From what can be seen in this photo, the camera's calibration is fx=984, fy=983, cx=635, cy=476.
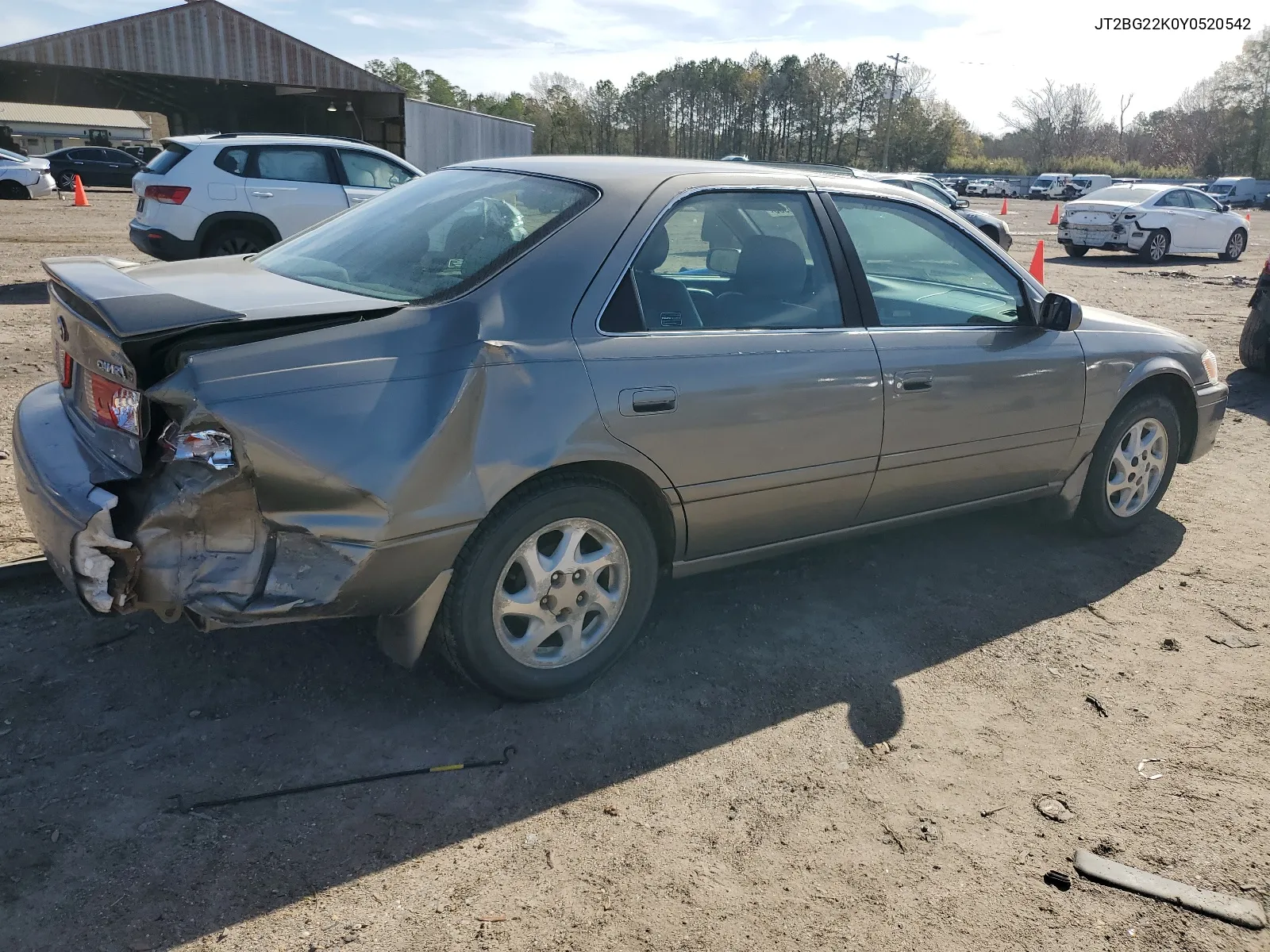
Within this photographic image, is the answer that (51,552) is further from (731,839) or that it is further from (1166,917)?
(1166,917)

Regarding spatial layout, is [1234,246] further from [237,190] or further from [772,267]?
[772,267]

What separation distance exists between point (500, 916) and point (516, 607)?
967mm

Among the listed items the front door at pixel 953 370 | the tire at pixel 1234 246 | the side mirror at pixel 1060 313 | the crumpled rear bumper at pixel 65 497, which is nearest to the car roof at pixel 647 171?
the front door at pixel 953 370

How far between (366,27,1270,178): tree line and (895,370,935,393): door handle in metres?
70.6

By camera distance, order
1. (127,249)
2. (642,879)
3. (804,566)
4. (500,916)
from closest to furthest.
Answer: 1. (500,916)
2. (642,879)
3. (804,566)
4. (127,249)

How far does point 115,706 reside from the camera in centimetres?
304

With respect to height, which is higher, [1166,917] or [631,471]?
[631,471]

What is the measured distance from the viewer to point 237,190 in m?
10.3

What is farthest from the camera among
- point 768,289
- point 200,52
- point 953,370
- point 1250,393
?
point 200,52

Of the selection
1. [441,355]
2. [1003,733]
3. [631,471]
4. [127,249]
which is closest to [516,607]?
[631,471]

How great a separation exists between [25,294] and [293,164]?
3144 millimetres

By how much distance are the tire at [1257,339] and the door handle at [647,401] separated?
25.5ft

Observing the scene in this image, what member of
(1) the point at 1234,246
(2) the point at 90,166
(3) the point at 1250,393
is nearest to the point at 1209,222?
(1) the point at 1234,246

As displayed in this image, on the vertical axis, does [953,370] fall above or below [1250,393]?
above
